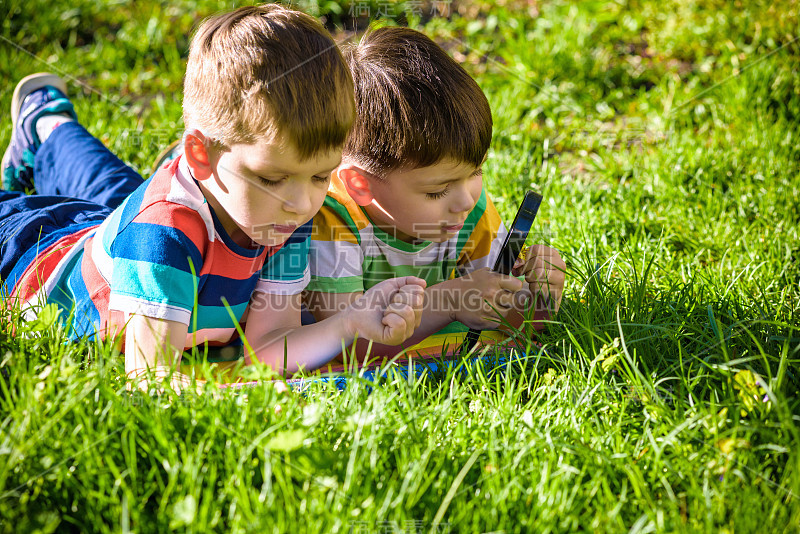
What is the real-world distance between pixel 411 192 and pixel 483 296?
0.42 meters

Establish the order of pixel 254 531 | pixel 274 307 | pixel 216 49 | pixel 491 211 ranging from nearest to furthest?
pixel 254 531, pixel 216 49, pixel 274 307, pixel 491 211

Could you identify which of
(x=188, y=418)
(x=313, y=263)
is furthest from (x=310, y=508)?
(x=313, y=263)

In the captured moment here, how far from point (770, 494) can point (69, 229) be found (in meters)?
2.33

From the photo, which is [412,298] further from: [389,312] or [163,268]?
[163,268]

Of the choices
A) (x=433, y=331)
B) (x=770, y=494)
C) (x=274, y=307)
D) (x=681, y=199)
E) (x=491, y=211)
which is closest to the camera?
(x=770, y=494)

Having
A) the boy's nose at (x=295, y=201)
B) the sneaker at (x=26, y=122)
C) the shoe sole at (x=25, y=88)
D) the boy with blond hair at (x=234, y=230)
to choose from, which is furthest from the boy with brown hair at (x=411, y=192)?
the shoe sole at (x=25, y=88)

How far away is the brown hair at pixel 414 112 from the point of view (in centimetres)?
209

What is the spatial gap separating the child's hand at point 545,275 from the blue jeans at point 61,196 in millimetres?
1585

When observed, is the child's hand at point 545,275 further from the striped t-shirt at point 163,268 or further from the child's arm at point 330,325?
the striped t-shirt at point 163,268

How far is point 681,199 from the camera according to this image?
10.1 ft

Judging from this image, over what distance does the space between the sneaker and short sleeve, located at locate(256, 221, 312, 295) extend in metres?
1.64

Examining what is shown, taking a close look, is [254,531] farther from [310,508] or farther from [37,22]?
[37,22]

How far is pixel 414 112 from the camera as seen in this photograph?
6.86 feet

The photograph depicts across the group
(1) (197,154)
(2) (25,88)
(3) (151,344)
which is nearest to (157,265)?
(3) (151,344)
